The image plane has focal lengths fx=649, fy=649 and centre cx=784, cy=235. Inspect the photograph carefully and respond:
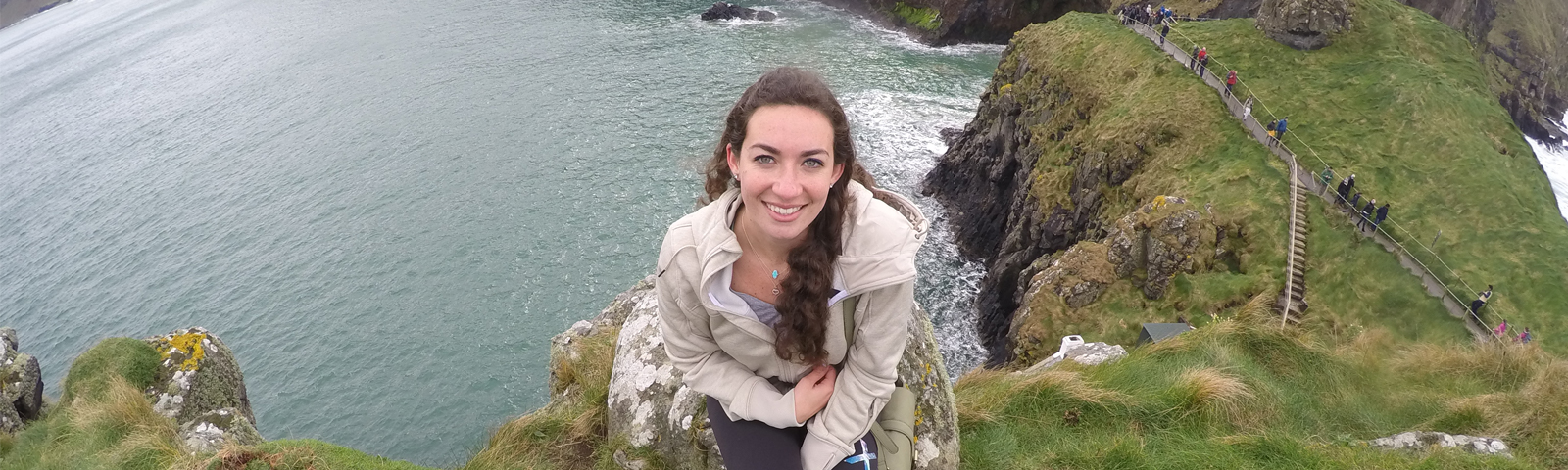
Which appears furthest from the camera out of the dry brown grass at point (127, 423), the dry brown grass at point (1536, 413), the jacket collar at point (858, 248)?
the dry brown grass at point (127, 423)

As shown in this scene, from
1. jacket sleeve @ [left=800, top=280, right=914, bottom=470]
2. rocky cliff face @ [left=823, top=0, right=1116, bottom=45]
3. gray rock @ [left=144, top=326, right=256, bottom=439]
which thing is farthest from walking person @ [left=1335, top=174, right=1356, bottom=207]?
rocky cliff face @ [left=823, top=0, right=1116, bottom=45]

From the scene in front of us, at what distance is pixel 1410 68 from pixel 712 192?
119 ft

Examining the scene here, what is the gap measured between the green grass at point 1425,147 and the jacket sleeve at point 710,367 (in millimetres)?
21856

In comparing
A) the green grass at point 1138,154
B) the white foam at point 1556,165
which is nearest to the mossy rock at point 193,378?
the green grass at point 1138,154

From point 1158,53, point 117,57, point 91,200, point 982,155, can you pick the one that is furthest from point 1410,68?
point 117,57

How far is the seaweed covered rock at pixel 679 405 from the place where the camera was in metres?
6.44

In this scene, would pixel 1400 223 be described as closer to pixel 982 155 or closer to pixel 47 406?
pixel 982 155

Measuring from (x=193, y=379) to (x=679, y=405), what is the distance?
988 cm

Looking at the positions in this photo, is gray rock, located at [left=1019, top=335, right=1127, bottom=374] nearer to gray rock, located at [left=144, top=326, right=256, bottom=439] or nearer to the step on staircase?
the step on staircase

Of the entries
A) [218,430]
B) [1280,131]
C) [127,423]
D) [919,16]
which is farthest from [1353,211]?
[919,16]

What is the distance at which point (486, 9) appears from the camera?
70875 millimetres

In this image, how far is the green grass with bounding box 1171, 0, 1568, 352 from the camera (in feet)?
61.8

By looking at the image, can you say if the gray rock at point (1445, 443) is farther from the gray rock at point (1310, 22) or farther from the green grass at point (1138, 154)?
the gray rock at point (1310, 22)

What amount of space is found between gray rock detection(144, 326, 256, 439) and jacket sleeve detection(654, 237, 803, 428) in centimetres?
1011
